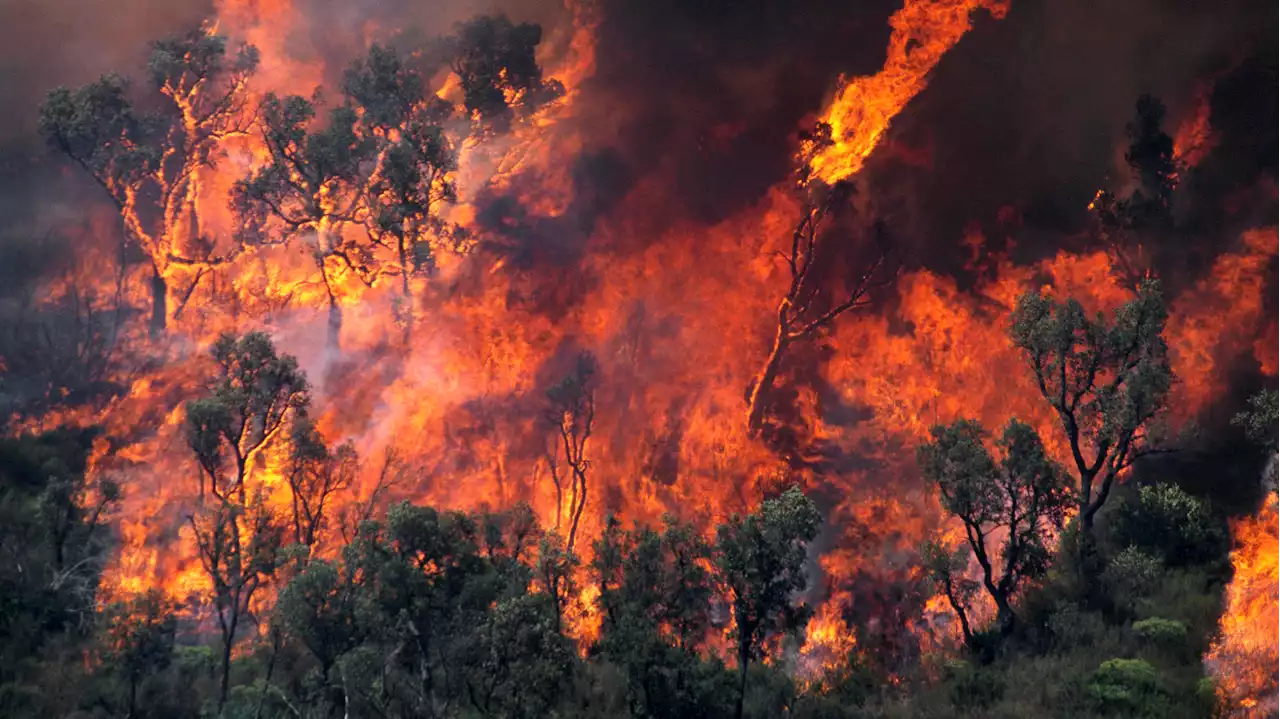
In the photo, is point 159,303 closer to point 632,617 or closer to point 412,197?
point 412,197

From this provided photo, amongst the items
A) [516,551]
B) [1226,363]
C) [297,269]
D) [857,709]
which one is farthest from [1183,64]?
[297,269]

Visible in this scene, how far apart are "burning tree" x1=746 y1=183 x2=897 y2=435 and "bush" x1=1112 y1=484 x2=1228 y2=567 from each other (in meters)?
9.44

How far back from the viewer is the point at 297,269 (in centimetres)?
3288

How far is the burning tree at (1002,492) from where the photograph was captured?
781 inches

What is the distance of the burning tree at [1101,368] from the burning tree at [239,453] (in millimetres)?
19332

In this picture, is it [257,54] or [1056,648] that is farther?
[257,54]

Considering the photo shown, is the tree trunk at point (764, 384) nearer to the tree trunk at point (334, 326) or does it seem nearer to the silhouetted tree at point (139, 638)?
the tree trunk at point (334, 326)

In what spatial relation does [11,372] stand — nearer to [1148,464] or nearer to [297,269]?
[297,269]

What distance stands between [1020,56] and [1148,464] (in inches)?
502

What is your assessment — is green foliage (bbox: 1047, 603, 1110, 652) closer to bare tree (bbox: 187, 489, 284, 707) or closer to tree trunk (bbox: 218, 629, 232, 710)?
bare tree (bbox: 187, 489, 284, 707)

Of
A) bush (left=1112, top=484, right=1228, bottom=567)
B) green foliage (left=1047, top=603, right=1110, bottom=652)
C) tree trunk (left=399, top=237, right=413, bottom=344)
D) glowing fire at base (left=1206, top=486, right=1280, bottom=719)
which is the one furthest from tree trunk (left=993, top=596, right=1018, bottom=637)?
tree trunk (left=399, top=237, right=413, bottom=344)

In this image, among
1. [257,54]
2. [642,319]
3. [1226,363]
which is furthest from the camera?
[257,54]

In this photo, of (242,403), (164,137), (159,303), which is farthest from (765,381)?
(164,137)

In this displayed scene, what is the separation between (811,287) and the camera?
28.5m
